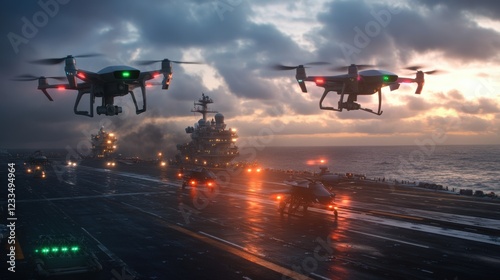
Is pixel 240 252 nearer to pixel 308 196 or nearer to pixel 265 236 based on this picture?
pixel 265 236

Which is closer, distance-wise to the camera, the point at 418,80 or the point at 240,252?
the point at 240,252

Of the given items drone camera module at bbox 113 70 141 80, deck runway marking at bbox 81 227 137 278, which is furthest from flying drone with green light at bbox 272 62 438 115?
deck runway marking at bbox 81 227 137 278

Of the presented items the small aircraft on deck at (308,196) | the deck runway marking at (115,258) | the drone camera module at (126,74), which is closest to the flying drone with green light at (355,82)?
the small aircraft on deck at (308,196)

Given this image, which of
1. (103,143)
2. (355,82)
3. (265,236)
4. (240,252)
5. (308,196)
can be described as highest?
(355,82)

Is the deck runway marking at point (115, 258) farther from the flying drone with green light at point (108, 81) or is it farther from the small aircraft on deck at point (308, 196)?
the small aircraft on deck at point (308, 196)

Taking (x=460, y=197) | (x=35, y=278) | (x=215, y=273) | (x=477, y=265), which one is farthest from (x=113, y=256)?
(x=460, y=197)

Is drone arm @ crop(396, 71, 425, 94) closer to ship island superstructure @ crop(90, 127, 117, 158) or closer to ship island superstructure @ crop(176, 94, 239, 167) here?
ship island superstructure @ crop(176, 94, 239, 167)

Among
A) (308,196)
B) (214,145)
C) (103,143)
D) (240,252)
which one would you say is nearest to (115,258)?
(240,252)
